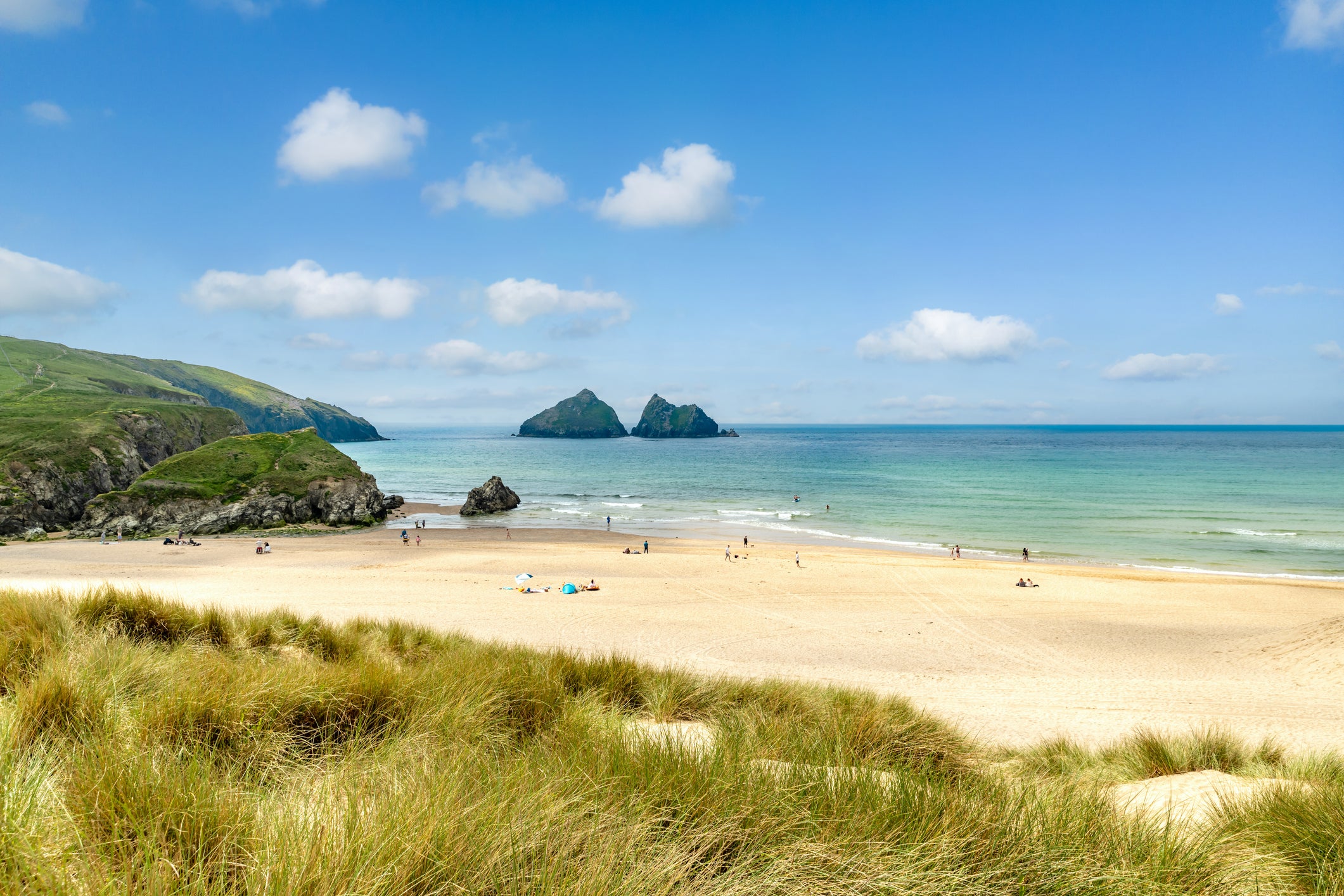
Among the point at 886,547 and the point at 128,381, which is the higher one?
the point at 128,381

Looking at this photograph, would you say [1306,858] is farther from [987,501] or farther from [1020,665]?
[987,501]

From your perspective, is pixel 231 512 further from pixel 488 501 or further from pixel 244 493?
pixel 488 501

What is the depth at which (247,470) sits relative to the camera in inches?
1802

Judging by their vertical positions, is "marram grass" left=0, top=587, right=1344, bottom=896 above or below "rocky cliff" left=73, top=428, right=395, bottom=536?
above

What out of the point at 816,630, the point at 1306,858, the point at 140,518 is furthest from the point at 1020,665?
the point at 140,518

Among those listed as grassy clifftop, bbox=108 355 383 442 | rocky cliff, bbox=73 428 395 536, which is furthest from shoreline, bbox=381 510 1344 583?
grassy clifftop, bbox=108 355 383 442

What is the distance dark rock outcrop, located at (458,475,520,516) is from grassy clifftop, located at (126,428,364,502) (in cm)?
916

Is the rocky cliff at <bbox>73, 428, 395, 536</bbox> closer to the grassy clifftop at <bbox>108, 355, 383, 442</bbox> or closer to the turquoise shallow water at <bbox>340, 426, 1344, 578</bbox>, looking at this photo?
the turquoise shallow water at <bbox>340, 426, 1344, 578</bbox>

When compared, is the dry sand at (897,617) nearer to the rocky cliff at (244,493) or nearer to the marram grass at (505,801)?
the marram grass at (505,801)

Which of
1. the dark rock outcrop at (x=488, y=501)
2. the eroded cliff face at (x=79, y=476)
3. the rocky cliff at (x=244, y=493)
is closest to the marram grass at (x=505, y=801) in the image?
the rocky cliff at (x=244, y=493)

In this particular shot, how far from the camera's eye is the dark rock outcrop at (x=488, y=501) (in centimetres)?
5197

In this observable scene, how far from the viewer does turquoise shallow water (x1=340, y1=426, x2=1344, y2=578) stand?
1383 inches

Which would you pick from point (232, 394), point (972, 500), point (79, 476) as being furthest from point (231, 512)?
point (232, 394)

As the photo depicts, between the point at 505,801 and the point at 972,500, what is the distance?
5907 cm
